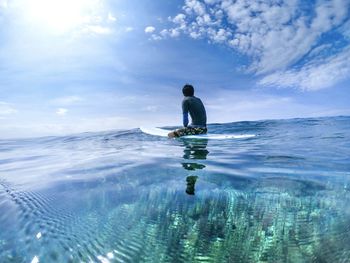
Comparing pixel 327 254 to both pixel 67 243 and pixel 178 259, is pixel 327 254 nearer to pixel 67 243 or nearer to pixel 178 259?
pixel 178 259

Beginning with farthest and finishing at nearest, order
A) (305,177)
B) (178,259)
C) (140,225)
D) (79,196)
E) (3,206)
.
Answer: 1. (305,177)
2. (79,196)
3. (3,206)
4. (140,225)
5. (178,259)

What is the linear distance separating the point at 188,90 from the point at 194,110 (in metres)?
0.84

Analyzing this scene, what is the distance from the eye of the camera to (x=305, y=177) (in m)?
3.50

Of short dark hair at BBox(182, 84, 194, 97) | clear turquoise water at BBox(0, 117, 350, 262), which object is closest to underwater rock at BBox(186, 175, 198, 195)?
clear turquoise water at BBox(0, 117, 350, 262)

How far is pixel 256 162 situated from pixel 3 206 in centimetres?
409

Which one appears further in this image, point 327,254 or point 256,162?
point 256,162

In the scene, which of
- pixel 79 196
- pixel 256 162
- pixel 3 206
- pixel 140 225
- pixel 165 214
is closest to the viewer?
pixel 140 225

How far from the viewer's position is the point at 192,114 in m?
9.95

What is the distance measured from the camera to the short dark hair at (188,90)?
32.3 feet

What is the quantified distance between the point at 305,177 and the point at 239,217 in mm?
1705

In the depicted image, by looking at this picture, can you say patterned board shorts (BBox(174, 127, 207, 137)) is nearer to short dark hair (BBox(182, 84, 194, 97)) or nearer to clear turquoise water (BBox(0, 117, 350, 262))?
short dark hair (BBox(182, 84, 194, 97))

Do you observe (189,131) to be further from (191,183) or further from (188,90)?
(191,183)

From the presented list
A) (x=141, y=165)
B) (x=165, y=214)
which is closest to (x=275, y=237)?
(x=165, y=214)

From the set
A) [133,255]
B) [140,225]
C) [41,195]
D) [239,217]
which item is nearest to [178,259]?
[133,255]
